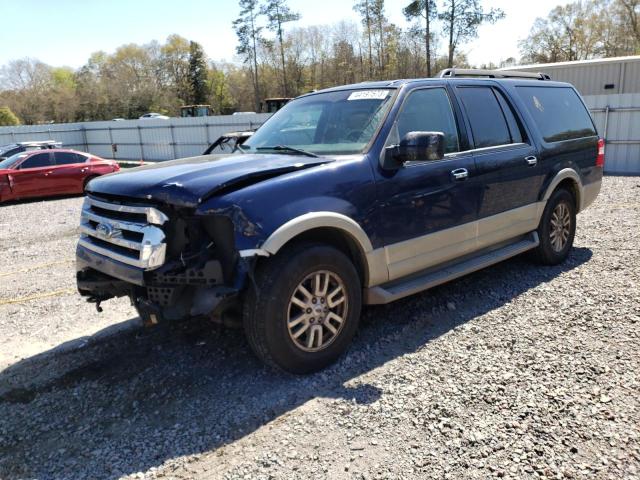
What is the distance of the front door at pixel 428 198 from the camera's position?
13.6ft

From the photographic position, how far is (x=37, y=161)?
48.2 ft

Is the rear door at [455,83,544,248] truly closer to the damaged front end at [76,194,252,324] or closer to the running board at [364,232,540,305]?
the running board at [364,232,540,305]

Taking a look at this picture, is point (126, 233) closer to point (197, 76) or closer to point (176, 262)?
point (176, 262)

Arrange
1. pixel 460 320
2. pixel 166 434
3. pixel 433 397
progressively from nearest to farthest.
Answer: pixel 166 434, pixel 433 397, pixel 460 320

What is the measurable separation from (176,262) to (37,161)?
13.5 meters

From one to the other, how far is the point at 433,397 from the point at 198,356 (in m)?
1.88

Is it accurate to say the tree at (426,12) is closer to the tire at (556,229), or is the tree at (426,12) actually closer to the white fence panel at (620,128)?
the white fence panel at (620,128)

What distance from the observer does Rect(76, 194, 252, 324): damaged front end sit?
3.37 metres

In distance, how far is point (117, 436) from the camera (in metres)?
3.18

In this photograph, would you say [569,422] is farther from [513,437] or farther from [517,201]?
[517,201]

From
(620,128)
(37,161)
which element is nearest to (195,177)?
(37,161)

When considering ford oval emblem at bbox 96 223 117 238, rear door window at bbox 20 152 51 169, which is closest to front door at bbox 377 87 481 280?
ford oval emblem at bbox 96 223 117 238

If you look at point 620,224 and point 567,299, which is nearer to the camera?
point 567,299

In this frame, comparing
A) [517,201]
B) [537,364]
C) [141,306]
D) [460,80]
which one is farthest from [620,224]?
[141,306]
